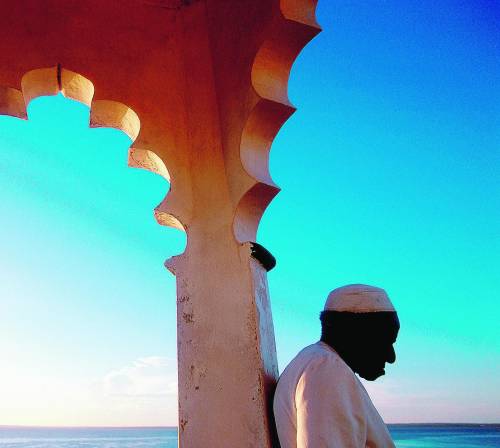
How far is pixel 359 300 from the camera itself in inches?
70.2

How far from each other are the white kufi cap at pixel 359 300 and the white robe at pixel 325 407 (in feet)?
0.52

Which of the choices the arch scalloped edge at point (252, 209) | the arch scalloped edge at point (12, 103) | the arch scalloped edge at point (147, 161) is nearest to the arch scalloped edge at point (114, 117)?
the arch scalloped edge at point (147, 161)

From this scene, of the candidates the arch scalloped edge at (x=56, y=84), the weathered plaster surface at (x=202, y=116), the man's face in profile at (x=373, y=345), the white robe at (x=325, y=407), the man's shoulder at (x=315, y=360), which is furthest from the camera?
the arch scalloped edge at (x=56, y=84)

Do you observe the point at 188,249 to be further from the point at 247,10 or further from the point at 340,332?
the point at 247,10

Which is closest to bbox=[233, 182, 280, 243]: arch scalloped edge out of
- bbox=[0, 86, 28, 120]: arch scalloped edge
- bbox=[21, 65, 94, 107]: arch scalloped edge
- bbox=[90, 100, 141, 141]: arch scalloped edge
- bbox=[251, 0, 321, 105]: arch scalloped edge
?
bbox=[251, 0, 321, 105]: arch scalloped edge

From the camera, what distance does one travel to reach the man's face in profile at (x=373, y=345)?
176cm

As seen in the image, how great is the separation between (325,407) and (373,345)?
379 mm

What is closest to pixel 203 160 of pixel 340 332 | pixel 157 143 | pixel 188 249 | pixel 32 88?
pixel 157 143

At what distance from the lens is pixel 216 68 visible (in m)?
2.79

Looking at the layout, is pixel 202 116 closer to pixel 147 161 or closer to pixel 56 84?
pixel 147 161

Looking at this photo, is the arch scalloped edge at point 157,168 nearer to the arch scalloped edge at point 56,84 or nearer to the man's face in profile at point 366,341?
the arch scalloped edge at point 56,84

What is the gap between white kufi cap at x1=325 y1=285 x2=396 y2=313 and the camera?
1.77 metres

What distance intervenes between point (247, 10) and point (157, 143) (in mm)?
826

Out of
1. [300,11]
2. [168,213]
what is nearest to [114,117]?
[168,213]
